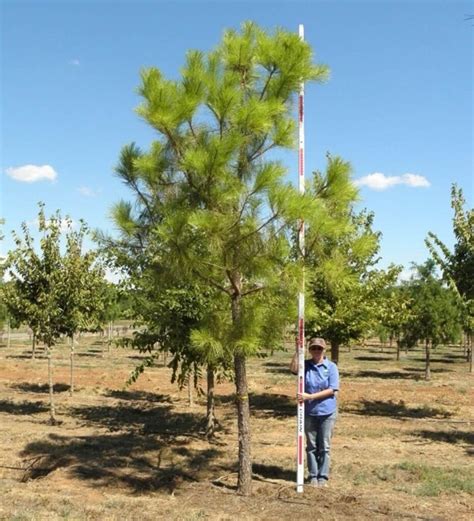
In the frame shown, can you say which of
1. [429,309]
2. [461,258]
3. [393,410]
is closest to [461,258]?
[461,258]

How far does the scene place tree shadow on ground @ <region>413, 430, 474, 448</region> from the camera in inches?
473

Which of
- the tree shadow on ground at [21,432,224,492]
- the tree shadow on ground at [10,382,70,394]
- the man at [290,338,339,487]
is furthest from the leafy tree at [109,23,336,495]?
the tree shadow on ground at [10,382,70,394]

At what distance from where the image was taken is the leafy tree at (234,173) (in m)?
6.80

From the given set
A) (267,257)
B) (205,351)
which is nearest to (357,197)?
(267,257)

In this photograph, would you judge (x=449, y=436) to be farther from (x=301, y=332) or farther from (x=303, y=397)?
(x=301, y=332)

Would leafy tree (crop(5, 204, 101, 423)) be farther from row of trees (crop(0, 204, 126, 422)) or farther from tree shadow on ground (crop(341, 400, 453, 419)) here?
tree shadow on ground (crop(341, 400, 453, 419))

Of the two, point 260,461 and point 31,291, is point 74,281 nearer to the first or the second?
point 31,291

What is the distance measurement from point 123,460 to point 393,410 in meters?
10.4

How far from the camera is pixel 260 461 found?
31.2 feet

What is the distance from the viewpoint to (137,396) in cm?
2020

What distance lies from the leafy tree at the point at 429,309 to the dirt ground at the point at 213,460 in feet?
32.4

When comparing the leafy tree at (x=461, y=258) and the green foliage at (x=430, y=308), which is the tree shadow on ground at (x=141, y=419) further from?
the green foliage at (x=430, y=308)

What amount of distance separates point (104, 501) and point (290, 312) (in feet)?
10.7

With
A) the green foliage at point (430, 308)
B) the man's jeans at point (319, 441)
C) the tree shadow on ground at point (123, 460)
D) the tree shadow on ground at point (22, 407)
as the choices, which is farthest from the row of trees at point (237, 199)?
the green foliage at point (430, 308)
